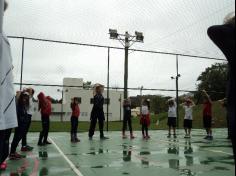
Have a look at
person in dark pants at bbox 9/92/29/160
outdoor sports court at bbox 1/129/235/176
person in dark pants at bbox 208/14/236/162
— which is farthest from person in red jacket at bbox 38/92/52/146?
person in dark pants at bbox 208/14/236/162

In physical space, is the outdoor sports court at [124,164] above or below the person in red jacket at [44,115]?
below

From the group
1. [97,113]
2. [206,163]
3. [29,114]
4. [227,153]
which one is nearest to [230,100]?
[206,163]

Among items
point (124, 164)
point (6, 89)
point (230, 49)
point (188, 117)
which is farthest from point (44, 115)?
point (230, 49)

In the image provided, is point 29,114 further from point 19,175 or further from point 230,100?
point 230,100

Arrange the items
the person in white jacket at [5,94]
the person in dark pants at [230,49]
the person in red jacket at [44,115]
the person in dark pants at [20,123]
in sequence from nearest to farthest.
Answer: the person in dark pants at [230,49], the person in white jacket at [5,94], the person in dark pants at [20,123], the person in red jacket at [44,115]

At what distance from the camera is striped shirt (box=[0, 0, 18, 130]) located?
209cm

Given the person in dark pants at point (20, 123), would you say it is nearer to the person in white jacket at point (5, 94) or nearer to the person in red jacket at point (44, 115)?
the person in red jacket at point (44, 115)

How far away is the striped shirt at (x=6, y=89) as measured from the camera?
2.09 metres

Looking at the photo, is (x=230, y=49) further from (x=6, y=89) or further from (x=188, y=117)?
(x=188, y=117)

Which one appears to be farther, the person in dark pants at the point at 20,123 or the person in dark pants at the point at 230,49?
the person in dark pants at the point at 20,123

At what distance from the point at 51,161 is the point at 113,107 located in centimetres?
5916

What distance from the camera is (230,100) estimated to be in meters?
1.92

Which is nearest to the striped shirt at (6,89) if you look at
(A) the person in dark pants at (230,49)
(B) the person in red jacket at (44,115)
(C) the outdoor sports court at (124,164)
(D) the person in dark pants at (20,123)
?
(A) the person in dark pants at (230,49)

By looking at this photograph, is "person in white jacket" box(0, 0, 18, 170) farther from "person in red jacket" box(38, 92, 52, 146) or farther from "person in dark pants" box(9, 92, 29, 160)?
"person in red jacket" box(38, 92, 52, 146)
